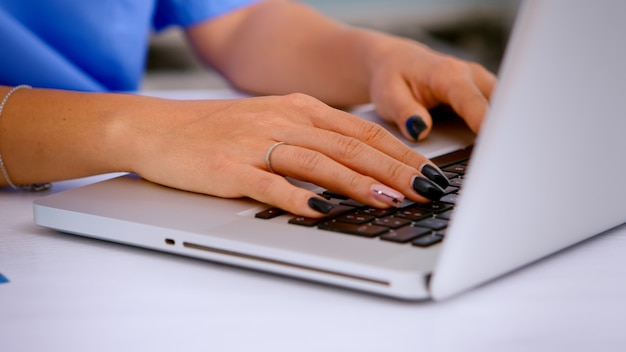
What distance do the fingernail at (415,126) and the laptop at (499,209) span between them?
232 mm

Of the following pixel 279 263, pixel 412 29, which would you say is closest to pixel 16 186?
pixel 279 263

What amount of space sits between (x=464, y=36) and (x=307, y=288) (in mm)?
2892

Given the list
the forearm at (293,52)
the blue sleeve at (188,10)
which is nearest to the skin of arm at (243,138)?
the forearm at (293,52)

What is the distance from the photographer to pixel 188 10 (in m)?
1.22

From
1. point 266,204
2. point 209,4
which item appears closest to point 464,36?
point 209,4

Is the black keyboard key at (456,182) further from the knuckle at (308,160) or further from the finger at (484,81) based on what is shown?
the finger at (484,81)

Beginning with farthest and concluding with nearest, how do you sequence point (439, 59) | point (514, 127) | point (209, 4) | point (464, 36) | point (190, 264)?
point (464, 36) → point (209, 4) → point (439, 59) → point (190, 264) → point (514, 127)

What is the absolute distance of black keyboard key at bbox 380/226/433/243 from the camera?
46cm

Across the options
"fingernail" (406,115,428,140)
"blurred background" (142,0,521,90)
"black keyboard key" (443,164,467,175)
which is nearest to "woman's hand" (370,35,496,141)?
"fingernail" (406,115,428,140)

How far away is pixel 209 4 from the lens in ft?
4.04

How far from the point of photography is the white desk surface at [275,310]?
1.32 feet

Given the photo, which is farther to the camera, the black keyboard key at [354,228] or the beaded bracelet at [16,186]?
the beaded bracelet at [16,186]

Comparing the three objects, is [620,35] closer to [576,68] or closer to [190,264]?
[576,68]

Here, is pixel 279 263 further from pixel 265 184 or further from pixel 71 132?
pixel 71 132
